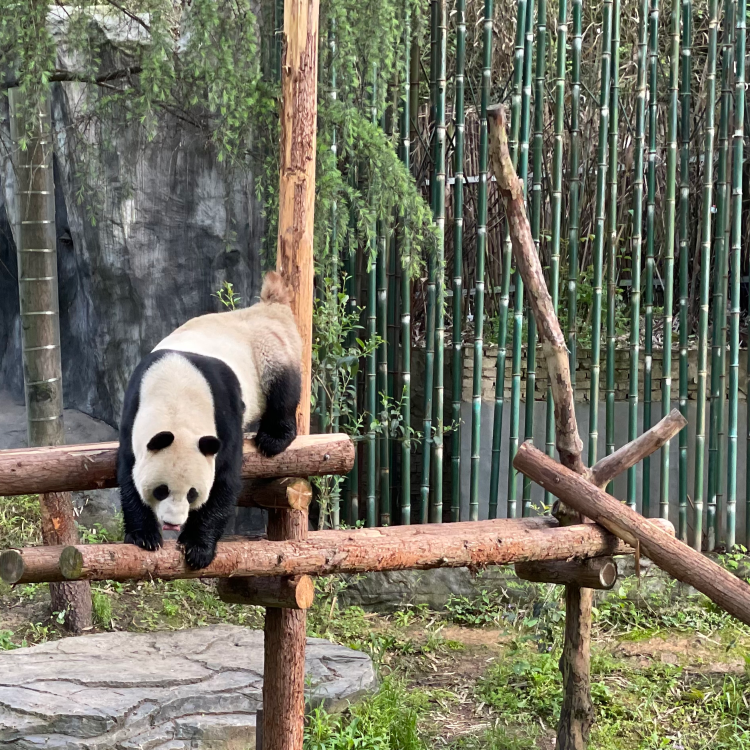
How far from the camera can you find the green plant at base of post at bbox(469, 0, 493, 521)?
4949 mm

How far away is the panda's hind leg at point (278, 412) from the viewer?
290cm

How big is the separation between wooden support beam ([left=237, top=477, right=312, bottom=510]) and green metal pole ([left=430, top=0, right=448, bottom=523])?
7.35 feet

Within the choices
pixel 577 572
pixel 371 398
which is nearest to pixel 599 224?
pixel 371 398

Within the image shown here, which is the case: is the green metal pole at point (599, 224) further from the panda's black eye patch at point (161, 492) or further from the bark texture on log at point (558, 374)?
the panda's black eye patch at point (161, 492)

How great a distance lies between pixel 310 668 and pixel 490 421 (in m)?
2.03

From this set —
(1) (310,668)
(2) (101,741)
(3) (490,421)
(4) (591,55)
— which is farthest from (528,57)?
(2) (101,741)

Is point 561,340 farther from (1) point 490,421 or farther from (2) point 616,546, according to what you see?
(1) point 490,421

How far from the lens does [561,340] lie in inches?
128

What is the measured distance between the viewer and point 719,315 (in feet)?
16.8

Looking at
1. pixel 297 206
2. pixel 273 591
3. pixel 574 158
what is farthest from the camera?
pixel 574 158

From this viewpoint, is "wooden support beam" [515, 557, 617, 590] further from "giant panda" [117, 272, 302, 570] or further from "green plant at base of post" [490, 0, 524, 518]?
"green plant at base of post" [490, 0, 524, 518]

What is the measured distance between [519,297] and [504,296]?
0.30ft

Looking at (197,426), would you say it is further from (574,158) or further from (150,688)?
(574,158)

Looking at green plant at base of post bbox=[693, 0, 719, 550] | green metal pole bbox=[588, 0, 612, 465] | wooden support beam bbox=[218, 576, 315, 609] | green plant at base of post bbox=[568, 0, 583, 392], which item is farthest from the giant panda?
green plant at base of post bbox=[693, 0, 719, 550]
